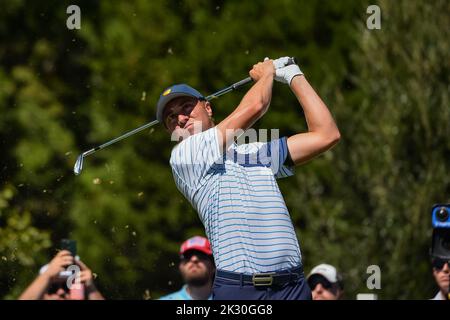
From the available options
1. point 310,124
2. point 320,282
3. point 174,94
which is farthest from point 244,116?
point 320,282

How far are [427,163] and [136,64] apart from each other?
13.7ft

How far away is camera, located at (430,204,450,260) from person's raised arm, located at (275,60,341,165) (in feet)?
2.07

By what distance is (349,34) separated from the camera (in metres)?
16.1

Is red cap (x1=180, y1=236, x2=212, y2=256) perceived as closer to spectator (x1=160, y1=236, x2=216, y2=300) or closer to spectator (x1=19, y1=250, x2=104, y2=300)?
spectator (x1=160, y1=236, x2=216, y2=300)

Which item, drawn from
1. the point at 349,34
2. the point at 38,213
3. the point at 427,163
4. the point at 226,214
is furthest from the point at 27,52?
the point at 226,214

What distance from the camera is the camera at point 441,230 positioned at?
5348 mm

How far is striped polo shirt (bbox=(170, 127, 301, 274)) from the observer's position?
515 cm

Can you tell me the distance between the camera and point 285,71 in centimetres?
566

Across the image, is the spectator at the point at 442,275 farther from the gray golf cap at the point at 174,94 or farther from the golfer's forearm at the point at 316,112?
the gray golf cap at the point at 174,94

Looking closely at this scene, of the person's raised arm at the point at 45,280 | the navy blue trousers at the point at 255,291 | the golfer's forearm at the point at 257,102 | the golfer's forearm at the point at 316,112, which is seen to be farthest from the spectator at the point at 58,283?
the golfer's forearm at the point at 316,112

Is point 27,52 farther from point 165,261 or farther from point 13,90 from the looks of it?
point 165,261

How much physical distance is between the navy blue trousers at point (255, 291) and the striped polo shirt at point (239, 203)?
7cm

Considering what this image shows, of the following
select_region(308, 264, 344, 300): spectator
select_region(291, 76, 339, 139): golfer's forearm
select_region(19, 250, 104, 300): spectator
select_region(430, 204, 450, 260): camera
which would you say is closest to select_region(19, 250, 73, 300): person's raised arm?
select_region(19, 250, 104, 300): spectator

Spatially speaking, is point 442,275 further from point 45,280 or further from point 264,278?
point 45,280
